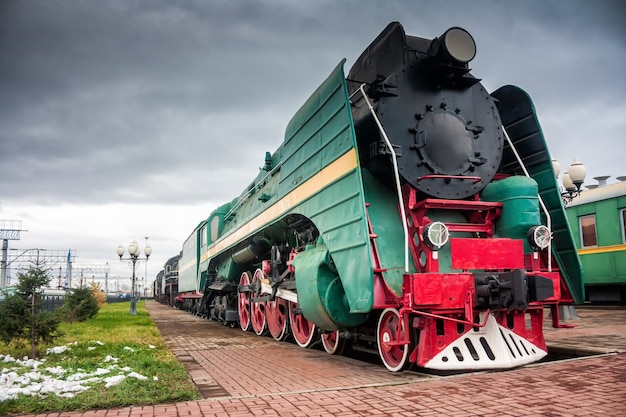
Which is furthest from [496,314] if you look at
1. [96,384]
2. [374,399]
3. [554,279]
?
[96,384]

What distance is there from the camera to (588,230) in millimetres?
15438

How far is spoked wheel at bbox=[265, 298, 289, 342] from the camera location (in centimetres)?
945

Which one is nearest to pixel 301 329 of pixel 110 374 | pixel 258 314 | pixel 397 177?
pixel 258 314

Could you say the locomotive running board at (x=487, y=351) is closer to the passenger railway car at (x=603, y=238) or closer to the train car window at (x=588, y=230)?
the passenger railway car at (x=603, y=238)

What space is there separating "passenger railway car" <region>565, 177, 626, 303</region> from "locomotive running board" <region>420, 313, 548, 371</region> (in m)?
10.4

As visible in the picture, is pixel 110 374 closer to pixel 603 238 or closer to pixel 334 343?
pixel 334 343

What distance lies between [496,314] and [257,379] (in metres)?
2.75

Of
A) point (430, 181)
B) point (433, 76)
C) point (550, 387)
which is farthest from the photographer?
point (433, 76)

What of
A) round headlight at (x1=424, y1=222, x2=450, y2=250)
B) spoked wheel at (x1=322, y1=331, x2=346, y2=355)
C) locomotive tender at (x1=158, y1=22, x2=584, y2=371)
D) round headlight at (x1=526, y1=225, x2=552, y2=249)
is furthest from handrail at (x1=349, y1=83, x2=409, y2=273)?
spoked wheel at (x1=322, y1=331, x2=346, y2=355)

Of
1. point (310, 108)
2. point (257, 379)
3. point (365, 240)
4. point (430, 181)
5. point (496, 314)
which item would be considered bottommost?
point (257, 379)

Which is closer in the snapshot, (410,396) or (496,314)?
(410,396)

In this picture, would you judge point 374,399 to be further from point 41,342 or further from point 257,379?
point 41,342

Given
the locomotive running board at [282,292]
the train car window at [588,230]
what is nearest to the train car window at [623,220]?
the train car window at [588,230]

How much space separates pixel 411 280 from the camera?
521 centimetres
